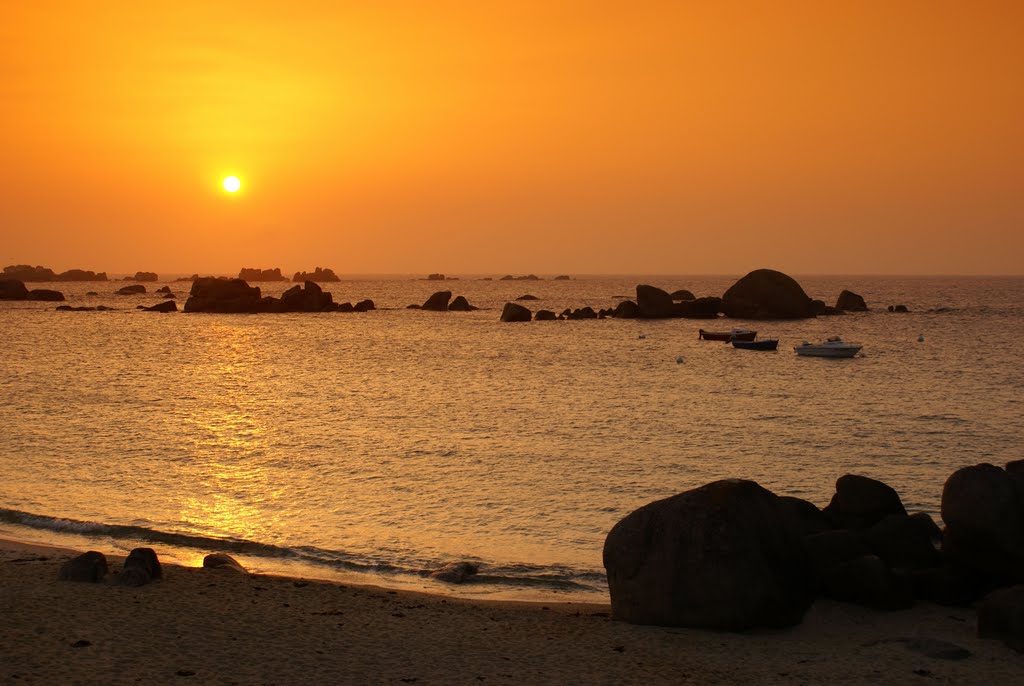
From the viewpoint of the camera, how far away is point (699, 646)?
42.1ft

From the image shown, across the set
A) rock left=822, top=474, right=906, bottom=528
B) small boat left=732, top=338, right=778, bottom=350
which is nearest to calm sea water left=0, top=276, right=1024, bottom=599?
small boat left=732, top=338, right=778, bottom=350

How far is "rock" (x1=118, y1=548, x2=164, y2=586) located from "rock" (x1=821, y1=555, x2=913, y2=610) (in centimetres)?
1064

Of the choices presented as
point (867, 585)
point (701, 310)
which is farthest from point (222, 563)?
point (701, 310)

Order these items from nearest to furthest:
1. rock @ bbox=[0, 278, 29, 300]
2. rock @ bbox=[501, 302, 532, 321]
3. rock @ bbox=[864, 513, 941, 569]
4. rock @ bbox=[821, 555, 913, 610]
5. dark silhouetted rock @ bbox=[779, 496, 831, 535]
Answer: rock @ bbox=[821, 555, 913, 610], rock @ bbox=[864, 513, 941, 569], dark silhouetted rock @ bbox=[779, 496, 831, 535], rock @ bbox=[501, 302, 532, 321], rock @ bbox=[0, 278, 29, 300]

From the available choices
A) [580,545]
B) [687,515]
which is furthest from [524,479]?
[687,515]

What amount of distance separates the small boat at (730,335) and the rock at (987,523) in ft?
227

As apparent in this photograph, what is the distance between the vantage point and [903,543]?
16.2 meters

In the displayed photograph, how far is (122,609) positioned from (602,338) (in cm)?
8085

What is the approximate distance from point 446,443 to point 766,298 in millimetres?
93229

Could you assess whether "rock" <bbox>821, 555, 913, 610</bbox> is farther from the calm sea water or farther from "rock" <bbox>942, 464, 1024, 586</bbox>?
the calm sea water

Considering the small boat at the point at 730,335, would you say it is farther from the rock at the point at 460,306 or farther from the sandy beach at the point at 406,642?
the sandy beach at the point at 406,642

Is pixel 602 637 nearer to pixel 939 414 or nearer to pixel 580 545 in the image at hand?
pixel 580 545

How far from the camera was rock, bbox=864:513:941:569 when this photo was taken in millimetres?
16047

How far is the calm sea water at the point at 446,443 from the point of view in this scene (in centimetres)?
1988
